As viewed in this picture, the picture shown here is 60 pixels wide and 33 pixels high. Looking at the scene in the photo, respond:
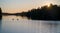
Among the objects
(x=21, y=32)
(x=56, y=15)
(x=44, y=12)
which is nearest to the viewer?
(x=21, y=32)

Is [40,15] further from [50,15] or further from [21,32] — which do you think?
[21,32]

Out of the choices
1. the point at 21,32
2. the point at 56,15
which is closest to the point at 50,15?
the point at 56,15

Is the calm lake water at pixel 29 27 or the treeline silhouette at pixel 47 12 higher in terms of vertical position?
the treeline silhouette at pixel 47 12

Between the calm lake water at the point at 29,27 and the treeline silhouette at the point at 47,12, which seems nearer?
the calm lake water at the point at 29,27

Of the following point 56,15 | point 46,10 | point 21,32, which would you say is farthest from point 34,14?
point 21,32

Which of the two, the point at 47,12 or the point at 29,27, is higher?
the point at 47,12

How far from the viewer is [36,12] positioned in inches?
4176

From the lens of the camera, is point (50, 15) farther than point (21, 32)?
Yes

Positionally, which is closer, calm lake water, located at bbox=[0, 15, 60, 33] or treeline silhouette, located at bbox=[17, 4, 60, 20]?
calm lake water, located at bbox=[0, 15, 60, 33]

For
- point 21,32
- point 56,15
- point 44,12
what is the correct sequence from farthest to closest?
1. point 44,12
2. point 56,15
3. point 21,32

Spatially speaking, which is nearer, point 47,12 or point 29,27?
point 29,27

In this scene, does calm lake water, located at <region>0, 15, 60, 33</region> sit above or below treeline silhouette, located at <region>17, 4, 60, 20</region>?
below

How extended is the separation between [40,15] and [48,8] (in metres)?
7.13

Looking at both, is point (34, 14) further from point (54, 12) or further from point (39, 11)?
point (54, 12)
